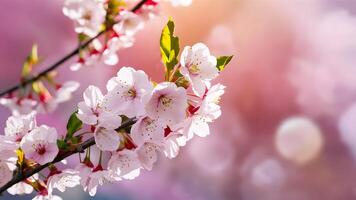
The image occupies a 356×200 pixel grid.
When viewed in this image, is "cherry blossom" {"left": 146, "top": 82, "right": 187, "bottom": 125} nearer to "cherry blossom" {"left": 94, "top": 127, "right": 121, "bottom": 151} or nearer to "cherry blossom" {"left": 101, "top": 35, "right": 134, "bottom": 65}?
"cherry blossom" {"left": 94, "top": 127, "right": 121, "bottom": 151}

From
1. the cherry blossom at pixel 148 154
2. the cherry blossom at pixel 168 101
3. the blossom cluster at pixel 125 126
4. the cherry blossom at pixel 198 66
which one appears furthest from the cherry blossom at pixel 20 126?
the cherry blossom at pixel 198 66

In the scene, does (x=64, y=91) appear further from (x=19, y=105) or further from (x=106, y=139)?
(x=106, y=139)

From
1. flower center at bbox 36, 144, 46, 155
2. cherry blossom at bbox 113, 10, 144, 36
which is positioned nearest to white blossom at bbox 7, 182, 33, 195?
flower center at bbox 36, 144, 46, 155

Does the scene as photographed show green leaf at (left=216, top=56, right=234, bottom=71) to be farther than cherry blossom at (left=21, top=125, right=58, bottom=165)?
Yes

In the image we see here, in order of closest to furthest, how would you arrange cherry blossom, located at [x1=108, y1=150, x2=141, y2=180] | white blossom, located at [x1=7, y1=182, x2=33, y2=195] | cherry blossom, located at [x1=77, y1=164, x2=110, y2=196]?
cherry blossom, located at [x1=108, y1=150, x2=141, y2=180] < cherry blossom, located at [x1=77, y1=164, x2=110, y2=196] < white blossom, located at [x1=7, y1=182, x2=33, y2=195]

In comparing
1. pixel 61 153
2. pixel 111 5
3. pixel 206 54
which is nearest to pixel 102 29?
pixel 111 5

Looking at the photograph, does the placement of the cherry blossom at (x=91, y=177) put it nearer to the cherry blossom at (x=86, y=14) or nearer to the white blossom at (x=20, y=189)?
the white blossom at (x=20, y=189)
